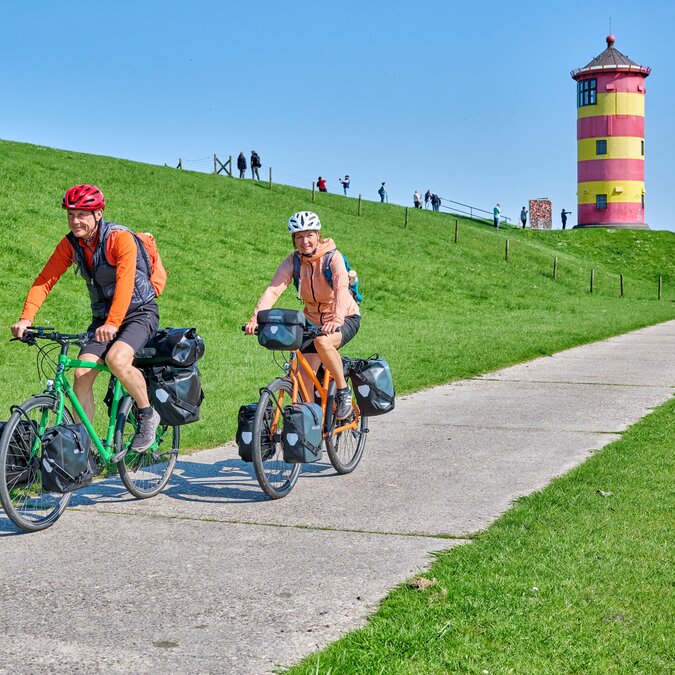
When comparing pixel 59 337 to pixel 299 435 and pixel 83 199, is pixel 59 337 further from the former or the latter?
pixel 299 435

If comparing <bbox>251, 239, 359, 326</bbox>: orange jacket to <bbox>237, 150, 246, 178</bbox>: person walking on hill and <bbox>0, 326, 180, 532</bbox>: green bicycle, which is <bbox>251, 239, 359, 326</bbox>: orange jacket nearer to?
<bbox>0, 326, 180, 532</bbox>: green bicycle

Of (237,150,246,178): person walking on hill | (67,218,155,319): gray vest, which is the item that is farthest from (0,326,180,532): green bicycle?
(237,150,246,178): person walking on hill

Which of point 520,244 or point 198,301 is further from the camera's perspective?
point 520,244

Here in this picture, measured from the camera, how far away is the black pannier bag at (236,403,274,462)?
6.82 m

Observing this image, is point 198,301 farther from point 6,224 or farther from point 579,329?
point 579,329

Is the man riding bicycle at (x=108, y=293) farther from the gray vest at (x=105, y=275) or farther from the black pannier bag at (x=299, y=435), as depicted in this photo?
the black pannier bag at (x=299, y=435)

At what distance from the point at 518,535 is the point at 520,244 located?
51.6m

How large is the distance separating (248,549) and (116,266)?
6.42 feet

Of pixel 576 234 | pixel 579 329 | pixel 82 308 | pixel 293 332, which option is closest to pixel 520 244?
pixel 576 234

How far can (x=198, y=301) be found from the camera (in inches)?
984

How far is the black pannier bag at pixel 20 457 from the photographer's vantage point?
231 inches

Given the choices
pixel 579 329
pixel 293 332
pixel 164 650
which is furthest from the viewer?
pixel 579 329

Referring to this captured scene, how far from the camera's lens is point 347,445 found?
8094 millimetres

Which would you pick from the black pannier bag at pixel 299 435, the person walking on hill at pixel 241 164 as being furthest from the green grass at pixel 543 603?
the person walking on hill at pixel 241 164
